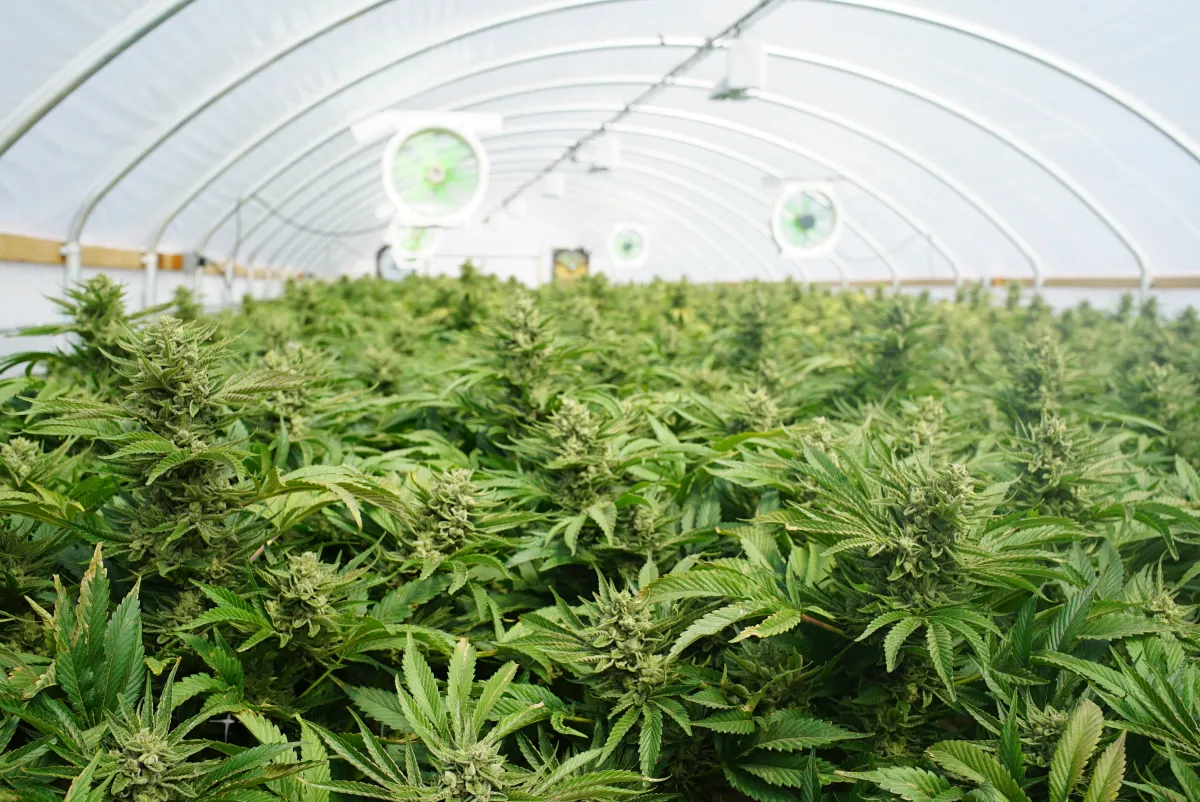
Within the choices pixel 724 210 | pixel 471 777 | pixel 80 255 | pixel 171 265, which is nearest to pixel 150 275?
pixel 171 265

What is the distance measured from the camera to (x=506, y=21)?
757 cm

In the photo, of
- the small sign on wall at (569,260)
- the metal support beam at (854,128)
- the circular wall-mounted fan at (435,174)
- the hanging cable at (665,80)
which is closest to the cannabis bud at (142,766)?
the circular wall-mounted fan at (435,174)

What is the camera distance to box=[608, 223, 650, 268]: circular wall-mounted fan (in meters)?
15.6

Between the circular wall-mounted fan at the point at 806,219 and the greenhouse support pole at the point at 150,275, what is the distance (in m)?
5.97

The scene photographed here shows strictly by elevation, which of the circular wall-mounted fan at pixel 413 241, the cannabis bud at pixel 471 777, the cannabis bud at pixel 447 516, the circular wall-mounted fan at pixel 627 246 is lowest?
the cannabis bud at pixel 471 777

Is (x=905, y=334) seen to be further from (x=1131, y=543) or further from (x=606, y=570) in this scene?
(x=606, y=570)

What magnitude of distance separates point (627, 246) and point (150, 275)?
9684 mm

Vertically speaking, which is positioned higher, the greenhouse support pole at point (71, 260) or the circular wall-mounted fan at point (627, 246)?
the circular wall-mounted fan at point (627, 246)

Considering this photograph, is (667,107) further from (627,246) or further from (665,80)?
(627,246)

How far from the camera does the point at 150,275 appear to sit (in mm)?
7668

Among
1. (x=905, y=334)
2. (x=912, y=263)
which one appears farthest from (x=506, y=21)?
(x=912, y=263)

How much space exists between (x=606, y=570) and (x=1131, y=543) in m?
1.01

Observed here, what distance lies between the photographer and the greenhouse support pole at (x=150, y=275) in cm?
757

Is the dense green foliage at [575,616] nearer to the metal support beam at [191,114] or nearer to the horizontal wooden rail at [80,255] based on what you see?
the horizontal wooden rail at [80,255]
